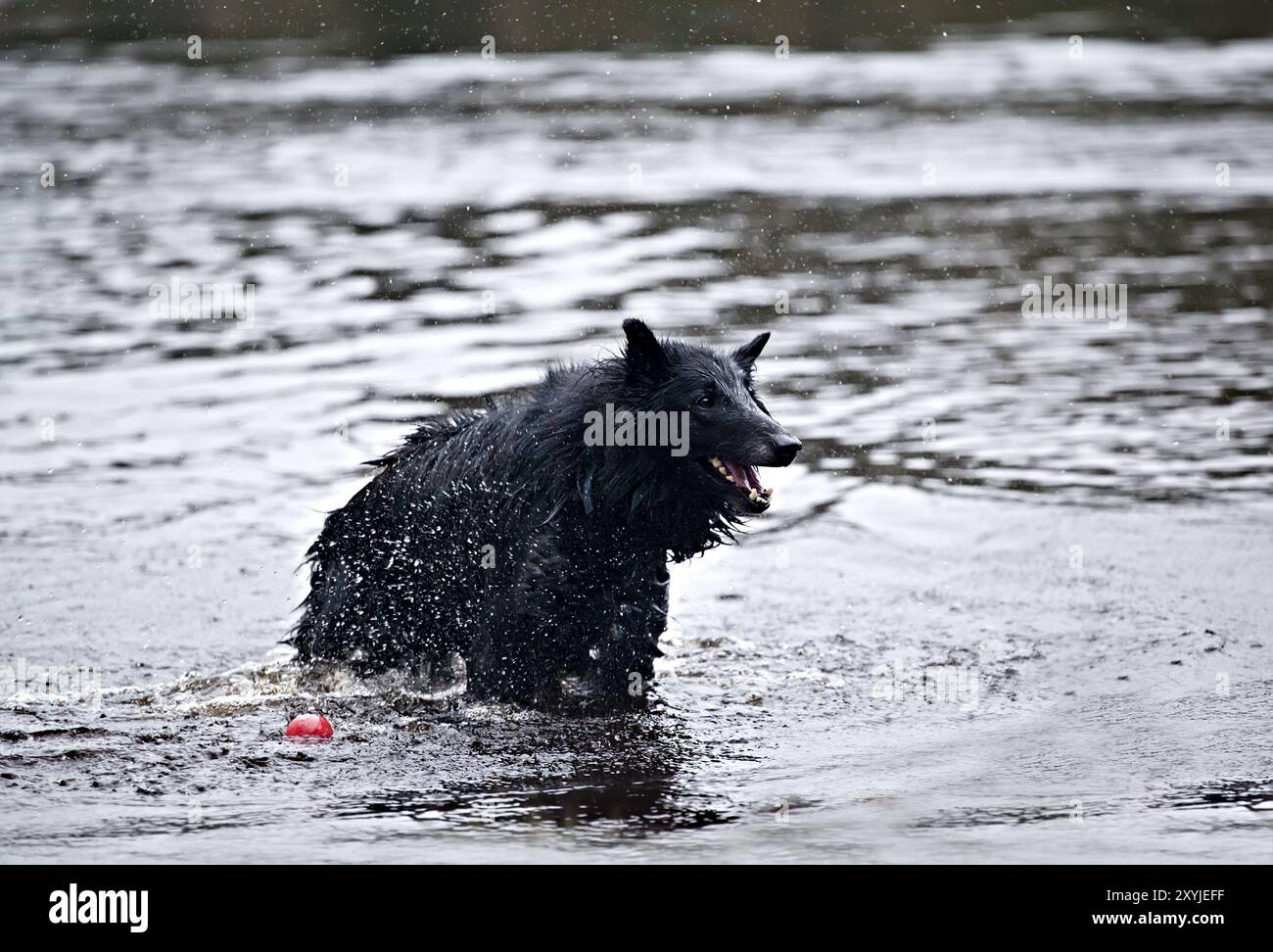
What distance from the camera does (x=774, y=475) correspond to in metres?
11.8

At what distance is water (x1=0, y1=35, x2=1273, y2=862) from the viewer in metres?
6.88

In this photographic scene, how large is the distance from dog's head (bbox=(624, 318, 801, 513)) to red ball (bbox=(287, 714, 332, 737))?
1.96 meters

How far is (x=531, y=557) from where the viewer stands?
7.55m

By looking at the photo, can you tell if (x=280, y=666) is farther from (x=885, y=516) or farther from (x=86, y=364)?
(x=86, y=364)

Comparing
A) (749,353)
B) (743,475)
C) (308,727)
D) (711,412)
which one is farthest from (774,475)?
(308,727)

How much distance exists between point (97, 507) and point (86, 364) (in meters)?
3.40

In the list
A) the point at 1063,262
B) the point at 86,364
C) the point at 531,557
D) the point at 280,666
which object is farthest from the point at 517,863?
the point at 1063,262

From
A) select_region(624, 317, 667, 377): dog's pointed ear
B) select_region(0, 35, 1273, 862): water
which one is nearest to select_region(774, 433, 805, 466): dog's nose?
select_region(624, 317, 667, 377): dog's pointed ear

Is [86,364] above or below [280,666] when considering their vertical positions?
above

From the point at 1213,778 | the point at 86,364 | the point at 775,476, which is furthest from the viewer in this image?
the point at 86,364

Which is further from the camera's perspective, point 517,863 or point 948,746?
point 948,746

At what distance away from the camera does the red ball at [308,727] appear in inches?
298

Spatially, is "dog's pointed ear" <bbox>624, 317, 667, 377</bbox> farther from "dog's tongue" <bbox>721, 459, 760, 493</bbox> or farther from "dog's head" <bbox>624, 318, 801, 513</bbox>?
"dog's tongue" <bbox>721, 459, 760, 493</bbox>

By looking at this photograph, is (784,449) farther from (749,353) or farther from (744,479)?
(749,353)
